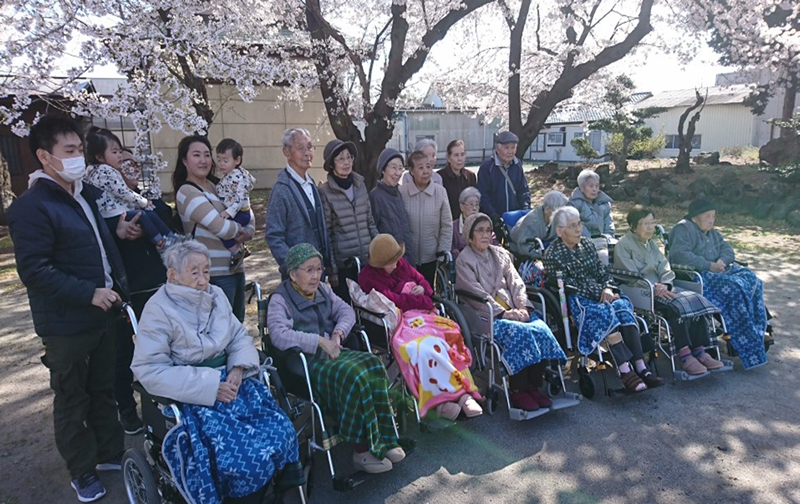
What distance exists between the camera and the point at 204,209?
3355mm

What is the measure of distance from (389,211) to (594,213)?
2.07 m

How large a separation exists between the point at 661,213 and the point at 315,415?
11872 millimetres

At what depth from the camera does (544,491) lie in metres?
2.84

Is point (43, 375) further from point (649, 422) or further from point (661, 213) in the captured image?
point (661, 213)

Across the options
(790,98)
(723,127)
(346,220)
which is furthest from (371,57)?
(723,127)

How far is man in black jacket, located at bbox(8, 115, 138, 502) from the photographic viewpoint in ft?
8.33

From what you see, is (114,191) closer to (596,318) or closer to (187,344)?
(187,344)

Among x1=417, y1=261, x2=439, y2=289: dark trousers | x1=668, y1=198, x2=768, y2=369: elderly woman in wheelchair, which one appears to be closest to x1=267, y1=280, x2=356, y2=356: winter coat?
x1=417, y1=261, x2=439, y2=289: dark trousers

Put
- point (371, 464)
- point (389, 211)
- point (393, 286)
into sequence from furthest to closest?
point (389, 211), point (393, 286), point (371, 464)

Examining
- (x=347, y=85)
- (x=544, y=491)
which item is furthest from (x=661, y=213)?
(x=544, y=491)

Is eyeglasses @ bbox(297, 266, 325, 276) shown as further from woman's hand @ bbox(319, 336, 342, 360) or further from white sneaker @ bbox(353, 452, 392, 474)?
white sneaker @ bbox(353, 452, 392, 474)

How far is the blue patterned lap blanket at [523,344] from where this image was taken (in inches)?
140

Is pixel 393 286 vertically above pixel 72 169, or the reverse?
pixel 72 169

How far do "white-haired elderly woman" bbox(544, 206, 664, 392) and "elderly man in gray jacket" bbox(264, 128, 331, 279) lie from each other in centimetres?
186
